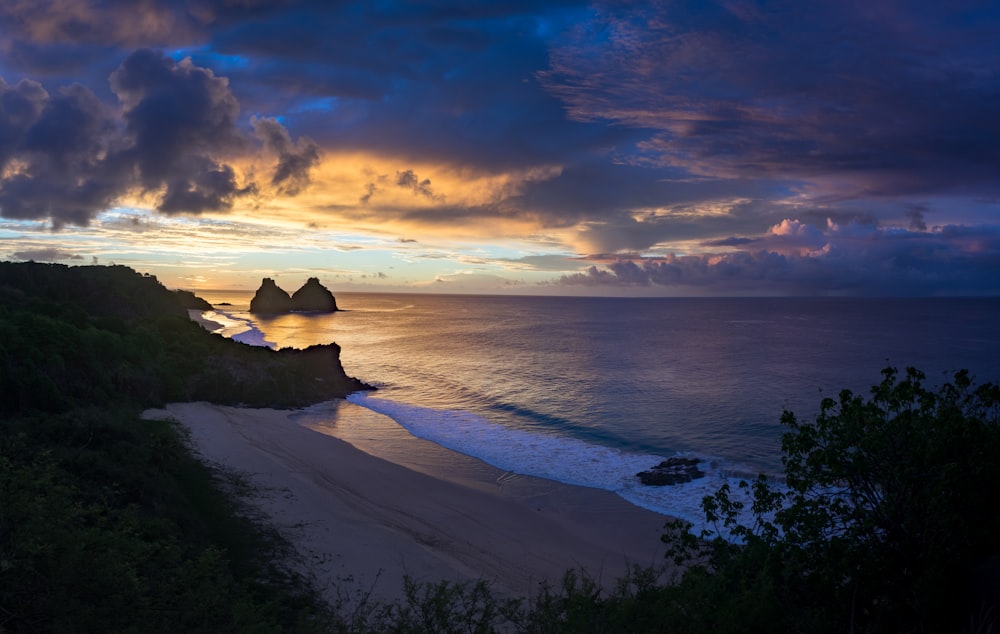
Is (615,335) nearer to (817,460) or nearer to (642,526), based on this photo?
(642,526)

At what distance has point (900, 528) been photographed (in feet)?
31.3

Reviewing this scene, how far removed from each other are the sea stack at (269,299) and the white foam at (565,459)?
529 feet

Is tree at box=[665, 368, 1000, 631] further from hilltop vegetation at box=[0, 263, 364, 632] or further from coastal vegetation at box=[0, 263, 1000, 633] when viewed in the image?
hilltop vegetation at box=[0, 263, 364, 632]

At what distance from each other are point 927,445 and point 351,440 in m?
30.1

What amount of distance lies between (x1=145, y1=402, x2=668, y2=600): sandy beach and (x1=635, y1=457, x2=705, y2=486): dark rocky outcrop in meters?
3.10

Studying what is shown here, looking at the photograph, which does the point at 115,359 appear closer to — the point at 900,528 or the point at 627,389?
the point at 900,528

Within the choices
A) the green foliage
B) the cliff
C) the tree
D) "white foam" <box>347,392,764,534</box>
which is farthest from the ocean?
the green foliage

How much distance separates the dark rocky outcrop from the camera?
26969 mm

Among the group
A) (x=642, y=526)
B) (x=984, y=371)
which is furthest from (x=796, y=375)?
(x=642, y=526)

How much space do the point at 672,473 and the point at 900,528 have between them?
18783 mm

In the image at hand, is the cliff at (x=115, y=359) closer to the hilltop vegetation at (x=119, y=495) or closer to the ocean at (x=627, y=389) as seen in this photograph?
the hilltop vegetation at (x=119, y=495)

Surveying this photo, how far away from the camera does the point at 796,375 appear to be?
58469mm

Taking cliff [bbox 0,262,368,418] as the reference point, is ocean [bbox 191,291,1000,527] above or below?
below

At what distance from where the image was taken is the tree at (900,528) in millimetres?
8805
